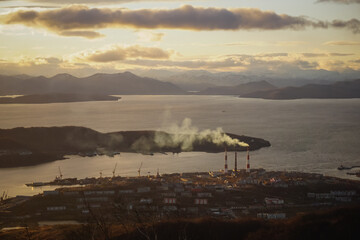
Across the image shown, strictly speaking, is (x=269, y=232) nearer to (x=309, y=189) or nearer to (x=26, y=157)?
(x=309, y=189)

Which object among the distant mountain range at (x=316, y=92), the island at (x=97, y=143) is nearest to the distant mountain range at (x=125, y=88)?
the distant mountain range at (x=316, y=92)

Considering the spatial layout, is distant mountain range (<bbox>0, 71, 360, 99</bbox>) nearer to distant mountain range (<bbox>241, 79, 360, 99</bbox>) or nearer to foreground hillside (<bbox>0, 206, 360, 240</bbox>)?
distant mountain range (<bbox>241, 79, 360, 99</bbox>)

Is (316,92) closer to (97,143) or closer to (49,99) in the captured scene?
(49,99)

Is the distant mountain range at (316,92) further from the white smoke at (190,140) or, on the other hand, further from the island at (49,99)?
the white smoke at (190,140)

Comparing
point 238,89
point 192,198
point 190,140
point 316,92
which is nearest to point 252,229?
point 192,198

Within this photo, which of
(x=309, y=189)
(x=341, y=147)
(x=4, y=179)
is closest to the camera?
(x=309, y=189)

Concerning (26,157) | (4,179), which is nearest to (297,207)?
(4,179)
